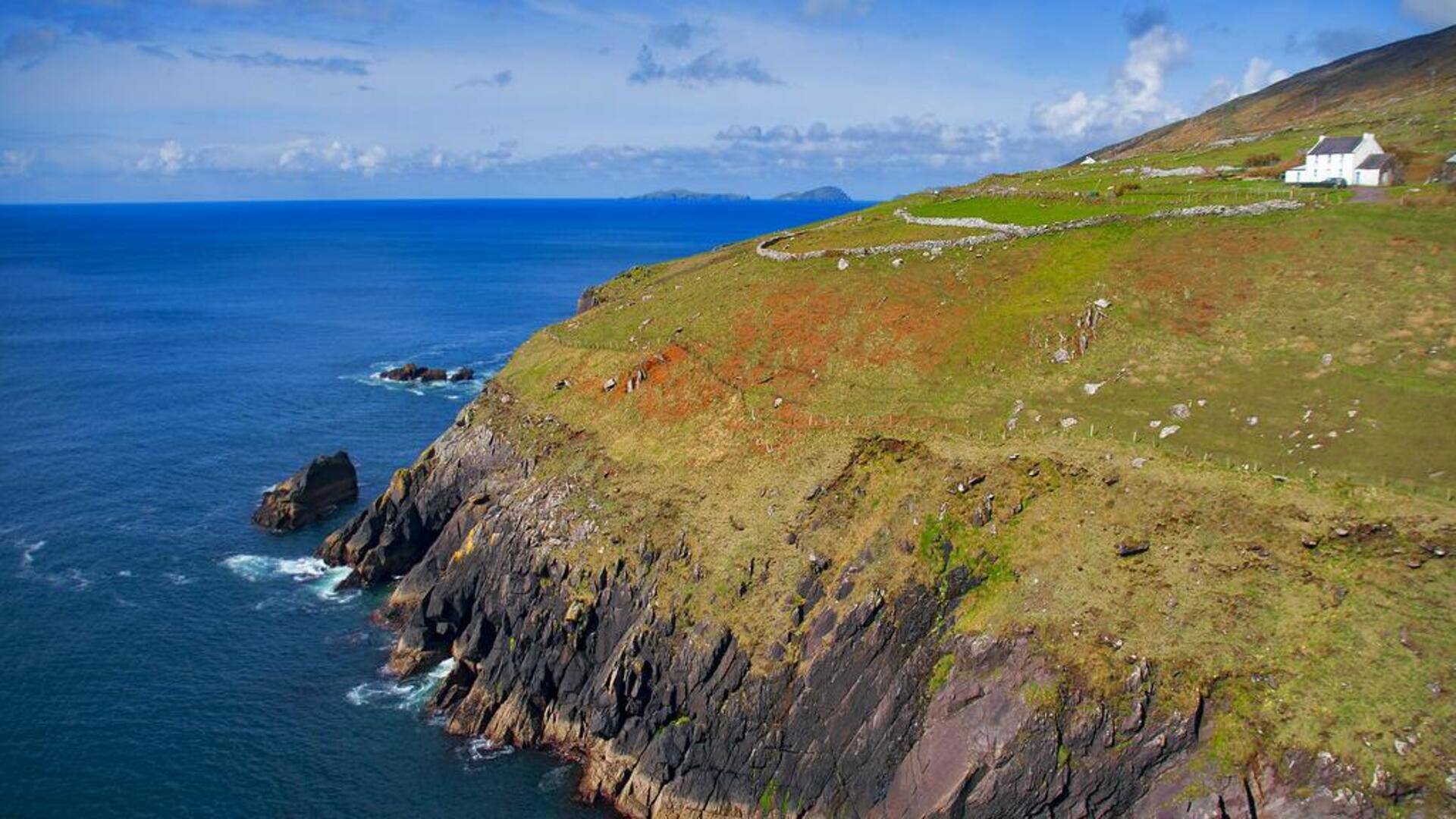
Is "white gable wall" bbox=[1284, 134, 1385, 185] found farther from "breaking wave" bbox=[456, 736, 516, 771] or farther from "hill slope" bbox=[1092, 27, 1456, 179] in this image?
"breaking wave" bbox=[456, 736, 516, 771]

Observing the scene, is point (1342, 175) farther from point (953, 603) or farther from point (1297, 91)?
point (1297, 91)

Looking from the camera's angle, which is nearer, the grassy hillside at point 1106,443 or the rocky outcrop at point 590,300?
the grassy hillside at point 1106,443

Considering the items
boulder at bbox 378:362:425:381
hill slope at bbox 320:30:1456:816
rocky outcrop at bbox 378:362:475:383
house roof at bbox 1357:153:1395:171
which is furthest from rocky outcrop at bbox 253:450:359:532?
house roof at bbox 1357:153:1395:171

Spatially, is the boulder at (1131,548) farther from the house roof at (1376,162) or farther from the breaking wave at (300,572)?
the house roof at (1376,162)

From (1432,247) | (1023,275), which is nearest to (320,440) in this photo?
(1023,275)

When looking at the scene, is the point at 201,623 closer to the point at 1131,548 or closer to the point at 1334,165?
the point at 1131,548

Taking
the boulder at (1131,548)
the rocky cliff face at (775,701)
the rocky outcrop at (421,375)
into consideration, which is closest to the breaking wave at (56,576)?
the rocky cliff face at (775,701)
